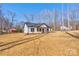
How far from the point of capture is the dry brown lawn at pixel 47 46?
2.17 meters

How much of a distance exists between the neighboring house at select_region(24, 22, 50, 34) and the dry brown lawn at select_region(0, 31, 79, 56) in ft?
0.18

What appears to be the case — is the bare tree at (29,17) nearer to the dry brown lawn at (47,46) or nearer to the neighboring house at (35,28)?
the neighboring house at (35,28)

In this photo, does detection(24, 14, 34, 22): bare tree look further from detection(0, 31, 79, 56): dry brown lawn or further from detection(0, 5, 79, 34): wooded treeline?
detection(0, 31, 79, 56): dry brown lawn

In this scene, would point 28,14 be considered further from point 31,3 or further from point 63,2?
point 63,2

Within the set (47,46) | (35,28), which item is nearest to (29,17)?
(35,28)

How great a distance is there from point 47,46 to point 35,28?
0.75 feet

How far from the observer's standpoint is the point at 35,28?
87.8 inches

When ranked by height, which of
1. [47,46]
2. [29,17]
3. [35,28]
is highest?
[29,17]

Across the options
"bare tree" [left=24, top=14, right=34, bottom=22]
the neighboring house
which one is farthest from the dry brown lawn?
"bare tree" [left=24, top=14, right=34, bottom=22]

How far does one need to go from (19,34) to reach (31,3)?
13.8 inches

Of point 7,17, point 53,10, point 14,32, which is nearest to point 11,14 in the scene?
point 7,17

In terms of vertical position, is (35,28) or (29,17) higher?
(29,17)

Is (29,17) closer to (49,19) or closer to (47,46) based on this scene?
(49,19)

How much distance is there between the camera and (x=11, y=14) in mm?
2188
